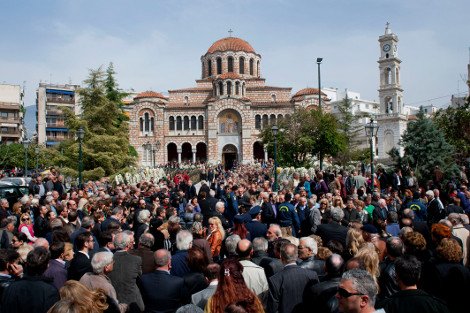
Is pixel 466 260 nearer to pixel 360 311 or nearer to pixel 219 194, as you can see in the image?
pixel 360 311

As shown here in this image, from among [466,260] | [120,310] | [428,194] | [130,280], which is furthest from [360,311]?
[428,194]

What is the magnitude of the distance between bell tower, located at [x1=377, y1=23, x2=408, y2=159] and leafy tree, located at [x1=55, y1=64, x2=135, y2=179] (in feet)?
90.3

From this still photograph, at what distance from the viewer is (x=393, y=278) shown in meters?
3.80

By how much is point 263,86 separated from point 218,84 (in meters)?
6.14

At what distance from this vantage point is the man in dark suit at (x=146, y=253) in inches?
181

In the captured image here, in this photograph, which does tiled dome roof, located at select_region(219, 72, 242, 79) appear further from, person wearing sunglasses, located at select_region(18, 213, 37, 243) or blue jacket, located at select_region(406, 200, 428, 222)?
person wearing sunglasses, located at select_region(18, 213, 37, 243)

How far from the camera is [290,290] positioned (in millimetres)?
3672

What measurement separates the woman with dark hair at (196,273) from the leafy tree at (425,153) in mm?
13768

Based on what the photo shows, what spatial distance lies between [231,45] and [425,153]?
3511cm

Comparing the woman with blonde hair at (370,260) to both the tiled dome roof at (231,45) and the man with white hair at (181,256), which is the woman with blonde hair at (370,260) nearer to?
the man with white hair at (181,256)

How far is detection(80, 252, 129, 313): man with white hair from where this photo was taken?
3.75 metres

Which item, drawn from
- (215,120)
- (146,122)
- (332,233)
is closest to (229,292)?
(332,233)

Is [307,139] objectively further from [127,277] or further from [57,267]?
[57,267]

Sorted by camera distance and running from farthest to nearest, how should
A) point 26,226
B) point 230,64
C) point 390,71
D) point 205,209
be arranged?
point 230,64
point 390,71
point 205,209
point 26,226
